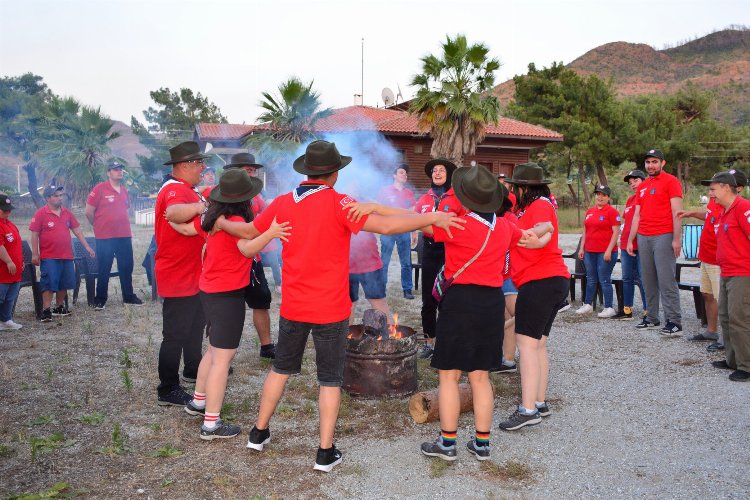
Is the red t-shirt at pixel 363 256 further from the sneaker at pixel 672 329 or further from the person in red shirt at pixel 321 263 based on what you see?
the sneaker at pixel 672 329

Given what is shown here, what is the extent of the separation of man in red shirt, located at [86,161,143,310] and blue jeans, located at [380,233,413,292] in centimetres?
401

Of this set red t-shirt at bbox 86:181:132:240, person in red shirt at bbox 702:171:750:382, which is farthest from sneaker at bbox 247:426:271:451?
red t-shirt at bbox 86:181:132:240

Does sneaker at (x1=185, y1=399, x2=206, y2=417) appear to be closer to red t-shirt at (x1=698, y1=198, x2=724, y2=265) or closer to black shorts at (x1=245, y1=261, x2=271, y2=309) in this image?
black shorts at (x1=245, y1=261, x2=271, y2=309)

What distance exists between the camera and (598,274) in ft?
29.9

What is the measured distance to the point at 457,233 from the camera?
3.84 metres

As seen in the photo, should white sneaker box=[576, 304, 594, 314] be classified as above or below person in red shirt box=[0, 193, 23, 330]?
below

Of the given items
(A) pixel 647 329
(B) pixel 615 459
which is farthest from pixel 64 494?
(A) pixel 647 329

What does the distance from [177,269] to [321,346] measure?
1.69 m

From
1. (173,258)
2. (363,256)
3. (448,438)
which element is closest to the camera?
(448,438)

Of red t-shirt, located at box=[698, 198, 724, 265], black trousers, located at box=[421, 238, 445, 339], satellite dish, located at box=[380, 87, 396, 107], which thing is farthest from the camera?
satellite dish, located at box=[380, 87, 396, 107]

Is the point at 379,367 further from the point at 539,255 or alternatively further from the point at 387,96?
the point at 387,96

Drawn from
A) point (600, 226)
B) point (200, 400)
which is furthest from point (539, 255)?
point (600, 226)

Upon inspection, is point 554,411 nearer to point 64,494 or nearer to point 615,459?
point 615,459

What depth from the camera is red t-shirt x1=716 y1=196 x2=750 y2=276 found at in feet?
18.9
